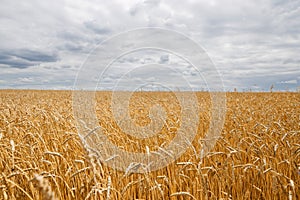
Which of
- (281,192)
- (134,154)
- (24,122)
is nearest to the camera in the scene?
(281,192)

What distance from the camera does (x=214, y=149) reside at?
164 inches

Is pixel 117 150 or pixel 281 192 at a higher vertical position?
A: pixel 117 150

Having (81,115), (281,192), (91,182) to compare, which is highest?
(81,115)

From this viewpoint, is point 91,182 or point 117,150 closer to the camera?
point 91,182

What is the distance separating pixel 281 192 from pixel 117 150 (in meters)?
2.19

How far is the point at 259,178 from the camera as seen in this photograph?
3.04 meters

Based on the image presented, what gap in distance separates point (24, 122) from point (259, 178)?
4037 millimetres

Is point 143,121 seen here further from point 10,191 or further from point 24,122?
point 10,191

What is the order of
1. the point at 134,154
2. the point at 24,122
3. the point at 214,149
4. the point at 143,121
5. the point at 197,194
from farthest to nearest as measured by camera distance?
the point at 143,121 < the point at 24,122 < the point at 214,149 < the point at 134,154 < the point at 197,194

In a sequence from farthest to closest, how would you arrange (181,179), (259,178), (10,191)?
(259,178)
(181,179)
(10,191)

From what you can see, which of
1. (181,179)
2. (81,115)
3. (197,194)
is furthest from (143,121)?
(197,194)

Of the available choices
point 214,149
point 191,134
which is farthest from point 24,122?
point 214,149

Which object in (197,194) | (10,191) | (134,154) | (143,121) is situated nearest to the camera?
(10,191)

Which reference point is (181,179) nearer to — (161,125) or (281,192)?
(281,192)
